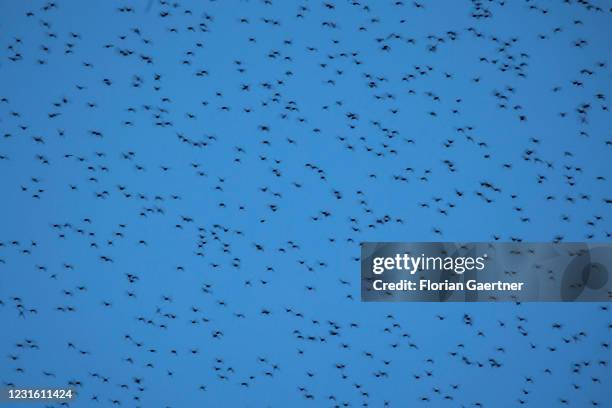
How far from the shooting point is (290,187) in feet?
7.13

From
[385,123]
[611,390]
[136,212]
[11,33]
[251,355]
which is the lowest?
[611,390]

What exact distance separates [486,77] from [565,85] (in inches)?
12.6

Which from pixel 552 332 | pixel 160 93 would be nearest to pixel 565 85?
pixel 552 332

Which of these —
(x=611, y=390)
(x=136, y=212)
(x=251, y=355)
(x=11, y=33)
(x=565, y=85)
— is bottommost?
(x=611, y=390)

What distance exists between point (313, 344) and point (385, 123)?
93 centimetres

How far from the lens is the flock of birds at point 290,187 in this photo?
216 cm

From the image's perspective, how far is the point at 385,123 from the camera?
2.17 meters

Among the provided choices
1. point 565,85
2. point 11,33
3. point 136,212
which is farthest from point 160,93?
point 565,85

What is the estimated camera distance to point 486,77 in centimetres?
216

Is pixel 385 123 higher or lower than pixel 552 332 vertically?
higher

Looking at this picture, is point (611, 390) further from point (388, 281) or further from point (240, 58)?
point (240, 58)

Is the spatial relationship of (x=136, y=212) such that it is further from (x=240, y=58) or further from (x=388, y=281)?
(x=388, y=281)

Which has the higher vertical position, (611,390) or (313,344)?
(313,344)

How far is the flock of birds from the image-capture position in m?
2.16
